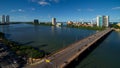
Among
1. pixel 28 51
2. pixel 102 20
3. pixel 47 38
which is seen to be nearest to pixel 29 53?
pixel 28 51

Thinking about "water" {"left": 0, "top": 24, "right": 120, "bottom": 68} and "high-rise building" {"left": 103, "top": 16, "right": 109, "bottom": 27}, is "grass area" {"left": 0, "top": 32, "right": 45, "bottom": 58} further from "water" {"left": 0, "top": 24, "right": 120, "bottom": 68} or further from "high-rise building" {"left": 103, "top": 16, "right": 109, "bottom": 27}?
"high-rise building" {"left": 103, "top": 16, "right": 109, "bottom": 27}

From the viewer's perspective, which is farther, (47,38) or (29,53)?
(47,38)

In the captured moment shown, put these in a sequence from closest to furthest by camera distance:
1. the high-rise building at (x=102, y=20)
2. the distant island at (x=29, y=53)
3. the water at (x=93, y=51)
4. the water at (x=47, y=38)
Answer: the distant island at (x=29, y=53)
the water at (x=93, y=51)
the water at (x=47, y=38)
the high-rise building at (x=102, y=20)

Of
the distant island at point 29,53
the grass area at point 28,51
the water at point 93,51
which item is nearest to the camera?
the distant island at point 29,53

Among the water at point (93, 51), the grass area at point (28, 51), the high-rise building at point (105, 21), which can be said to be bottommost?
the water at point (93, 51)

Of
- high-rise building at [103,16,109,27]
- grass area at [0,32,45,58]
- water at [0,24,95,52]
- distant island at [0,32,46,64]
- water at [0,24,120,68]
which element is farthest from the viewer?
high-rise building at [103,16,109,27]

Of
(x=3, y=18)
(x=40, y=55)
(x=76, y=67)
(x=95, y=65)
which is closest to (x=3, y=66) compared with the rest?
(x=40, y=55)

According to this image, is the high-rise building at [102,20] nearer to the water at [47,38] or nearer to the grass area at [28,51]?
the water at [47,38]

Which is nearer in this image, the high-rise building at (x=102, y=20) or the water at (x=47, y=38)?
the water at (x=47, y=38)

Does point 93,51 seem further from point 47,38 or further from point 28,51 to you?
point 47,38

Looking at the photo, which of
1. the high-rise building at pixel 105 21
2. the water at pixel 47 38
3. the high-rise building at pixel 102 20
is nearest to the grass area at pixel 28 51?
the water at pixel 47 38

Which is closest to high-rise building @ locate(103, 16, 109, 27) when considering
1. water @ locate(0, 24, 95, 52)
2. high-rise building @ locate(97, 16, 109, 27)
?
high-rise building @ locate(97, 16, 109, 27)
